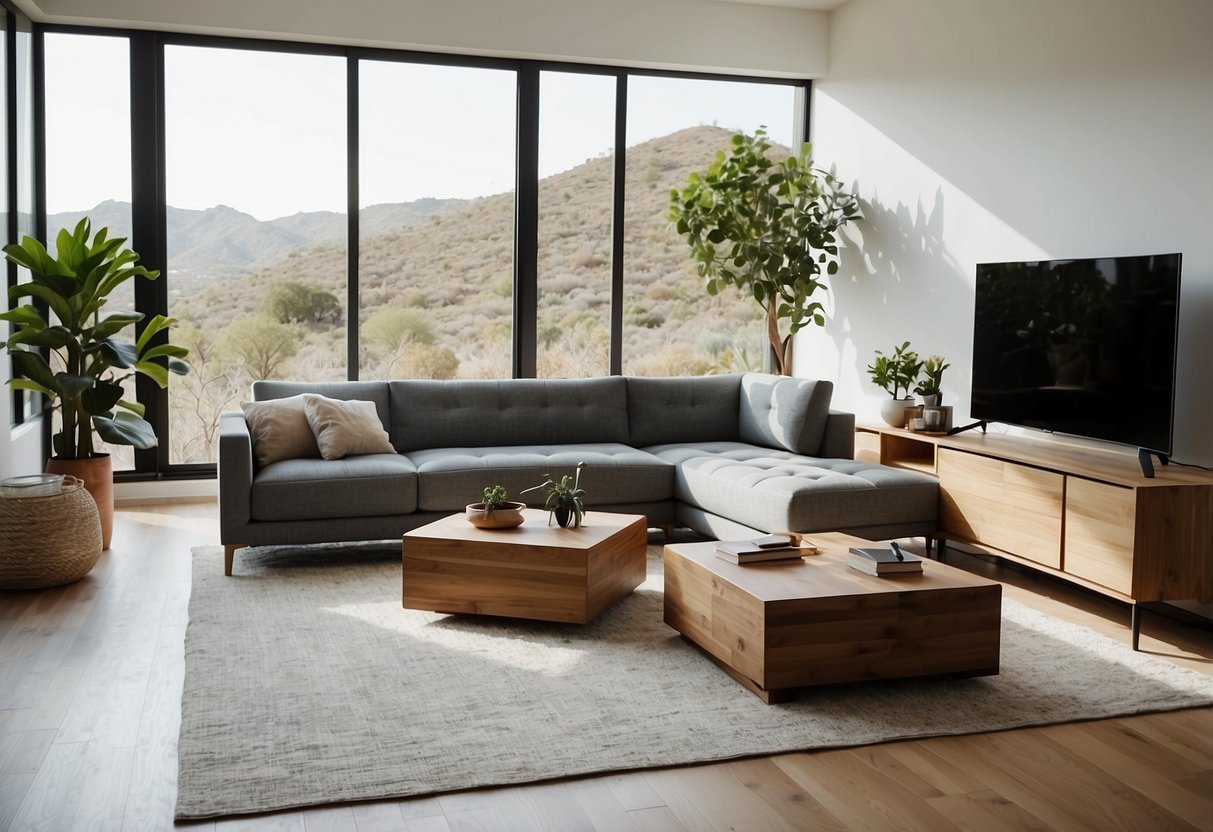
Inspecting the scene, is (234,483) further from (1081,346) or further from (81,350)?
(1081,346)

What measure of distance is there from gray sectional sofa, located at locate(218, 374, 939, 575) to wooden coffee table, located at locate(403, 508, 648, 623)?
858mm

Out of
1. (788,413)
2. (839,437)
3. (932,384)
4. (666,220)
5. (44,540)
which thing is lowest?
(44,540)

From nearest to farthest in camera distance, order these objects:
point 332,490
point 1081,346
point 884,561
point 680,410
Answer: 1. point 884,561
2. point 1081,346
3. point 332,490
4. point 680,410

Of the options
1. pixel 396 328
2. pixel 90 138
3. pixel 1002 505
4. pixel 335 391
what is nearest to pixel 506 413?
pixel 335 391

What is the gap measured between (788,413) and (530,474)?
1394mm

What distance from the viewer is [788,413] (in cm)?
554

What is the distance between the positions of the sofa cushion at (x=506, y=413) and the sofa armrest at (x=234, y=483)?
99 centimetres

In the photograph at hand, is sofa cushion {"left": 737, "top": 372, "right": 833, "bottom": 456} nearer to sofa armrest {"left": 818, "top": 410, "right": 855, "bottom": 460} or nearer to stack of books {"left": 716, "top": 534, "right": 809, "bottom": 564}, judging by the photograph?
sofa armrest {"left": 818, "top": 410, "right": 855, "bottom": 460}

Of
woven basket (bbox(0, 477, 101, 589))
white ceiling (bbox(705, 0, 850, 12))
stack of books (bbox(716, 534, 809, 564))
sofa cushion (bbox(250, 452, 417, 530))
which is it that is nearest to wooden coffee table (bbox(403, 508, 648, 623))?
stack of books (bbox(716, 534, 809, 564))

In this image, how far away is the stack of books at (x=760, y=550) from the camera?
11.6 feet

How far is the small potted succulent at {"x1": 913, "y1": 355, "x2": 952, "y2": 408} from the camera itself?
5.25 m

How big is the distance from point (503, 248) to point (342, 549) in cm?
232

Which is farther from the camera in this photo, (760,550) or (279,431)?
(279,431)

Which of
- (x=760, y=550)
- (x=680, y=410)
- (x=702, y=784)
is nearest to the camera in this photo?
(x=702, y=784)
